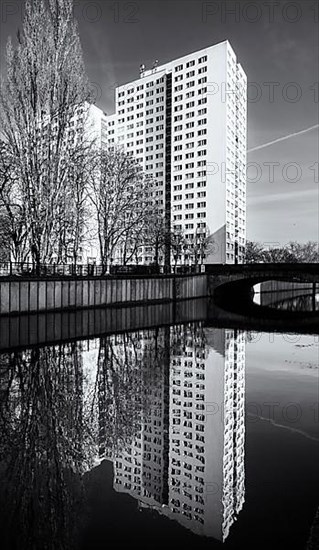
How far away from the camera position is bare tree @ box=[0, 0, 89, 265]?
34438mm

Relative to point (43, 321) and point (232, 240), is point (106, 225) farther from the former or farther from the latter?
point (232, 240)

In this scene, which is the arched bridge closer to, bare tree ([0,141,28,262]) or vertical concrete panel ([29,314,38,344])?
bare tree ([0,141,28,262])

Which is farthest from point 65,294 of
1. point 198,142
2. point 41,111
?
point 198,142

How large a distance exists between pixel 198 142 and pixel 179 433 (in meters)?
120

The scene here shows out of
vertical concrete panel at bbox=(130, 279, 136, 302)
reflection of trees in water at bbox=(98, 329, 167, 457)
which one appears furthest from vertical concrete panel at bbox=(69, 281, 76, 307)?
reflection of trees in water at bbox=(98, 329, 167, 457)

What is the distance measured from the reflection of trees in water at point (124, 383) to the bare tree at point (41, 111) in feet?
54.7

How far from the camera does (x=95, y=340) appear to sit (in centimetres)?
2080

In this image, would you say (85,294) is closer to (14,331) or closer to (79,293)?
(79,293)

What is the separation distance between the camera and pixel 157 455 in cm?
775

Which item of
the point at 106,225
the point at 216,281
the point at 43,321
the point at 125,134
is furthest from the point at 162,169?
the point at 43,321

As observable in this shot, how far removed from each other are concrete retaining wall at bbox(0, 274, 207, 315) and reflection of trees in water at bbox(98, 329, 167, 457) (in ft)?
40.0

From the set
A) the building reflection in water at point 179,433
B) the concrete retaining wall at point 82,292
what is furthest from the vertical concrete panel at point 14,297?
the building reflection in water at point 179,433

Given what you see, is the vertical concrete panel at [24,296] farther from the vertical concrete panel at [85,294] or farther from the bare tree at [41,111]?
the vertical concrete panel at [85,294]

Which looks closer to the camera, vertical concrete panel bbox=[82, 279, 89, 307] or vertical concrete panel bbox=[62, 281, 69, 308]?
vertical concrete panel bbox=[62, 281, 69, 308]
